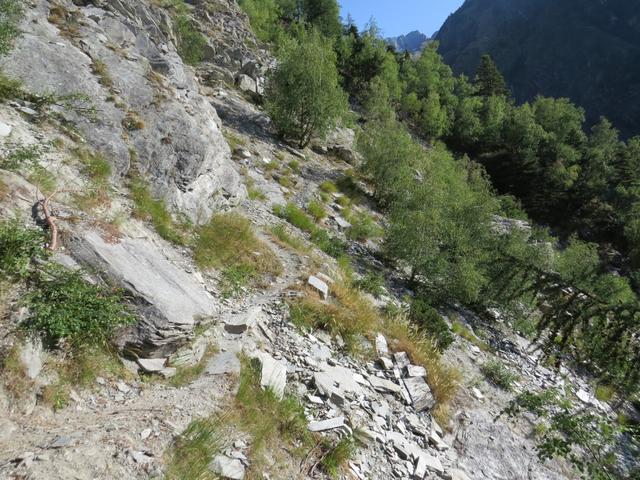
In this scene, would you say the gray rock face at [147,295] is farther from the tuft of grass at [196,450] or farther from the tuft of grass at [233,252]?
the tuft of grass at [233,252]

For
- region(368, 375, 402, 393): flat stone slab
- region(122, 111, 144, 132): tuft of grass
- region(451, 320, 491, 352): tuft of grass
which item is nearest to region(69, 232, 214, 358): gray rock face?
region(368, 375, 402, 393): flat stone slab

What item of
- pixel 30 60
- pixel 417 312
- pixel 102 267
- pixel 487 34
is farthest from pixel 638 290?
pixel 487 34

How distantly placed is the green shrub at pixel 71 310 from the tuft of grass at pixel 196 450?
163 cm

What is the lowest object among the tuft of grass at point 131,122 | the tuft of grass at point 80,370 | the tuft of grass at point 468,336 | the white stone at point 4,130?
the tuft of grass at point 468,336

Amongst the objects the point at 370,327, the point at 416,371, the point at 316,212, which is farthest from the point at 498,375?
the point at 316,212

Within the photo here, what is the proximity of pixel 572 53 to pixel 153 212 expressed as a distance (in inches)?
5229

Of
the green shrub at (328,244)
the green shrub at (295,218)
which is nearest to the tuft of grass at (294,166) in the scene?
the green shrub at (295,218)

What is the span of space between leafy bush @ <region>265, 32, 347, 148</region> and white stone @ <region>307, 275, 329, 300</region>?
14.6 metres

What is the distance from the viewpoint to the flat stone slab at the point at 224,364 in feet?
17.1

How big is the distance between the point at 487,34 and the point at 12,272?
156 metres

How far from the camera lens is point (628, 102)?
293 ft

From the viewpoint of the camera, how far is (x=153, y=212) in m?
8.12

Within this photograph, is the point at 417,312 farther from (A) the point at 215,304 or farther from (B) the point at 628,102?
(B) the point at 628,102

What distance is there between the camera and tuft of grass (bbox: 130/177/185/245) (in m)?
7.90
